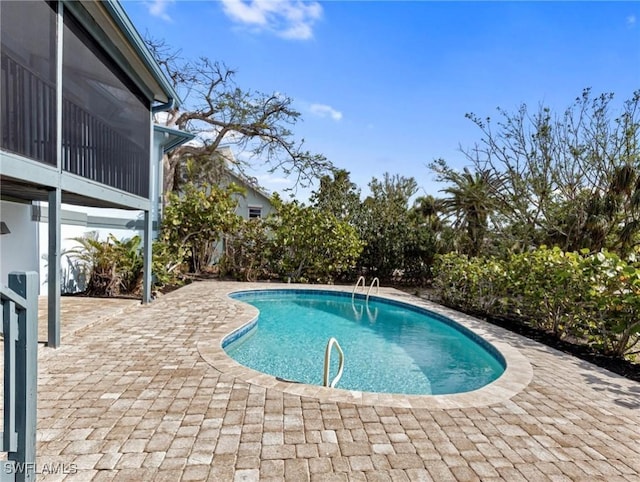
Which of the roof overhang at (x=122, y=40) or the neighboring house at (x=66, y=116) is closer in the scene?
the neighboring house at (x=66, y=116)

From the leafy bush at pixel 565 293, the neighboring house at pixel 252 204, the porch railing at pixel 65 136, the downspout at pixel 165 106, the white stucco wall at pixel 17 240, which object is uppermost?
the downspout at pixel 165 106

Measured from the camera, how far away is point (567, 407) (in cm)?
→ 406

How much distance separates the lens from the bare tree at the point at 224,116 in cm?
1831

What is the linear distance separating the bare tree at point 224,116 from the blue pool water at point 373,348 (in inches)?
412

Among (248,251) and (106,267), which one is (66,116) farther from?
(248,251)

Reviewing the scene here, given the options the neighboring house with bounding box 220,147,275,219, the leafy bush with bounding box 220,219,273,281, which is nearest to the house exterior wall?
the neighboring house with bounding box 220,147,275,219

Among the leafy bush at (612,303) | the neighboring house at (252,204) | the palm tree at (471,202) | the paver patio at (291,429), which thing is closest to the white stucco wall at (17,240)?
the paver patio at (291,429)

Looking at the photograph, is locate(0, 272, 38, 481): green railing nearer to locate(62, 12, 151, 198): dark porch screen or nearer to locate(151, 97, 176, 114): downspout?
locate(62, 12, 151, 198): dark porch screen

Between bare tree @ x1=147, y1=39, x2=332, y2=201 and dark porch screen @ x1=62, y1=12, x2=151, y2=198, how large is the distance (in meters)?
10.0

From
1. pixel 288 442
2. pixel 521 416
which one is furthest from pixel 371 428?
pixel 521 416

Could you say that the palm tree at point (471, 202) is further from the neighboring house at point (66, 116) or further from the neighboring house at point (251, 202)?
the neighboring house at point (66, 116)

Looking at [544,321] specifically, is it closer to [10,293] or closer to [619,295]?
[619,295]

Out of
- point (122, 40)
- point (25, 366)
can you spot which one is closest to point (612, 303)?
point (25, 366)

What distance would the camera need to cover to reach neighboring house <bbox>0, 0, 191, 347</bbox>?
4621 millimetres
